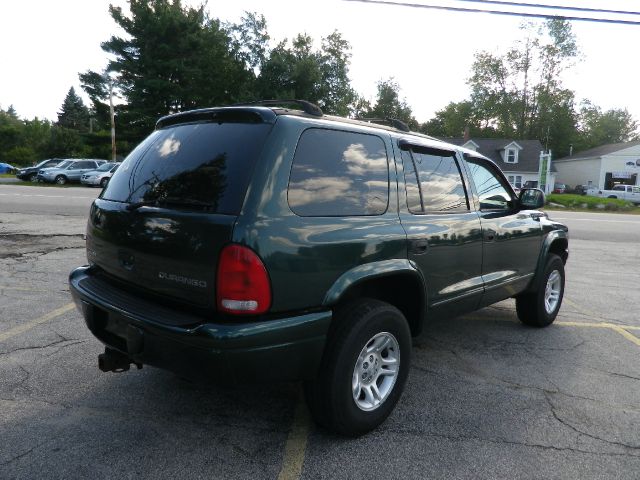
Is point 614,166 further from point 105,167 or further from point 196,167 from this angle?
point 196,167

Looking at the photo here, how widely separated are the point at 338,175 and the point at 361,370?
116 cm

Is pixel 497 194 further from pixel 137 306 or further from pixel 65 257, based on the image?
pixel 65 257

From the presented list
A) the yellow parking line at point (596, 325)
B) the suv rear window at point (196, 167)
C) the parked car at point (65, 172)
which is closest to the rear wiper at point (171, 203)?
the suv rear window at point (196, 167)

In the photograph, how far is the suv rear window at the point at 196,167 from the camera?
2.50m

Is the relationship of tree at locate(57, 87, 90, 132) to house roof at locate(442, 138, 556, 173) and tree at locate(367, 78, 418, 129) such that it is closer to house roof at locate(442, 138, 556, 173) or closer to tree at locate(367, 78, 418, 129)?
tree at locate(367, 78, 418, 129)

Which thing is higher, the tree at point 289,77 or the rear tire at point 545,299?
the tree at point 289,77

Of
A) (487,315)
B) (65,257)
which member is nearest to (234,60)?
(65,257)

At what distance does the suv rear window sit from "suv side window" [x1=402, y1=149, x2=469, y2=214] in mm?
1159

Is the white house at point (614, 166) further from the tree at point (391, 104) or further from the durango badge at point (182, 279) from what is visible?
the durango badge at point (182, 279)

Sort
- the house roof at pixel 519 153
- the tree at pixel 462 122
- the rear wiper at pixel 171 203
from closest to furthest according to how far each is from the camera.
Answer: the rear wiper at pixel 171 203 → the house roof at pixel 519 153 → the tree at pixel 462 122

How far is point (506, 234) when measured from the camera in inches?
163

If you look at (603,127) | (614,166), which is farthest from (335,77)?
(603,127)

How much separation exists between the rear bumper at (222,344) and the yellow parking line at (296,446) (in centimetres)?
45

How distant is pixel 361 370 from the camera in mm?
2906
